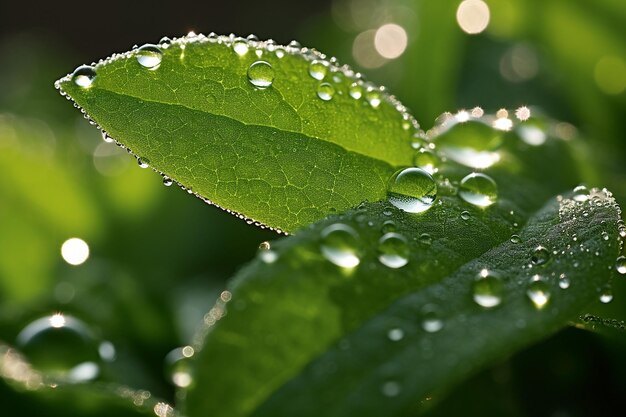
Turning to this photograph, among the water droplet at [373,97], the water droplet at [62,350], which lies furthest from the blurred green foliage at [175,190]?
the water droplet at [373,97]

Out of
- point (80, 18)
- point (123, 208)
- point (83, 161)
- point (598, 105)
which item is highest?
point (80, 18)

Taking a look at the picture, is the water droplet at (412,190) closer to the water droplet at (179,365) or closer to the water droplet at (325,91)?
the water droplet at (325,91)

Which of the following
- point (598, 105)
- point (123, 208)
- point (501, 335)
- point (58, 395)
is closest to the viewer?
point (501, 335)

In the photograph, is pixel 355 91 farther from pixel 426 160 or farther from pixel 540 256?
pixel 540 256

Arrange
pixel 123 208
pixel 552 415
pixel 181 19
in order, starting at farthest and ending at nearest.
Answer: pixel 181 19, pixel 123 208, pixel 552 415

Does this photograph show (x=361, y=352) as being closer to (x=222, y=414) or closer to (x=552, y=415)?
(x=222, y=414)

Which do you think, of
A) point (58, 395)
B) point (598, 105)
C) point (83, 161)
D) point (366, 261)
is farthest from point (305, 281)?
point (83, 161)
